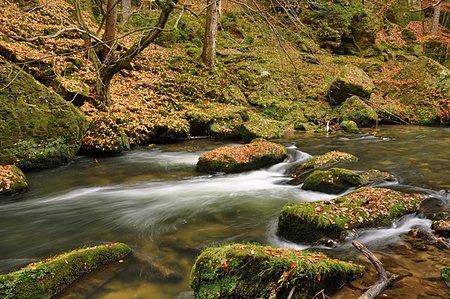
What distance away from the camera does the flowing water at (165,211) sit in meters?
4.08

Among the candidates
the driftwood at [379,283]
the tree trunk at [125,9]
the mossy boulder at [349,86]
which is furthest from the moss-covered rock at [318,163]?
the tree trunk at [125,9]

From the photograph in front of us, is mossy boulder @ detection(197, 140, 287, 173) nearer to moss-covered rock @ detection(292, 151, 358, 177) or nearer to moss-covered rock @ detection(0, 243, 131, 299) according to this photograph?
moss-covered rock @ detection(292, 151, 358, 177)

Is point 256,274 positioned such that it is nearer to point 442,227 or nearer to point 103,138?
point 442,227

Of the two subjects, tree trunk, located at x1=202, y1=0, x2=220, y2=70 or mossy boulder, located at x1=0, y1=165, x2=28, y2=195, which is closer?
mossy boulder, located at x1=0, y1=165, x2=28, y2=195

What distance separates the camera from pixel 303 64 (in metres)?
19.1

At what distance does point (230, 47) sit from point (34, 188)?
44.5 feet

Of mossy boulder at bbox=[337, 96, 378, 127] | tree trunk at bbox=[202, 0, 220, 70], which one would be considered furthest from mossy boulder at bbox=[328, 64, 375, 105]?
tree trunk at bbox=[202, 0, 220, 70]

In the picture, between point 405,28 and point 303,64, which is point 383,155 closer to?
point 303,64

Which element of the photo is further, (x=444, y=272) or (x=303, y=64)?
(x=303, y=64)

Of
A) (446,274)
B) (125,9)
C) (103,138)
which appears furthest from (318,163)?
(125,9)

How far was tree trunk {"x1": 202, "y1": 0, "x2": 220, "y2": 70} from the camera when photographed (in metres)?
15.1

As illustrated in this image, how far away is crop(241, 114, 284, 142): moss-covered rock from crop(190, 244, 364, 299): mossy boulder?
849 cm

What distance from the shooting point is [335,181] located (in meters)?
6.62

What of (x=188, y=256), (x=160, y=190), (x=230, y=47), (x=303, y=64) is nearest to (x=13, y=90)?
(x=160, y=190)
